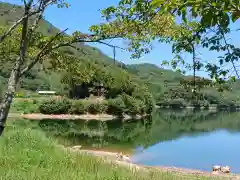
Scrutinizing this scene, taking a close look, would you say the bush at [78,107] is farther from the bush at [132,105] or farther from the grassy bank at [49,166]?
the grassy bank at [49,166]

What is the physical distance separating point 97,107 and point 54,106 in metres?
7.29

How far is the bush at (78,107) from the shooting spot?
216ft

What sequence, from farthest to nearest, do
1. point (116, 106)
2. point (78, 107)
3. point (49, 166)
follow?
point (116, 106) → point (78, 107) → point (49, 166)

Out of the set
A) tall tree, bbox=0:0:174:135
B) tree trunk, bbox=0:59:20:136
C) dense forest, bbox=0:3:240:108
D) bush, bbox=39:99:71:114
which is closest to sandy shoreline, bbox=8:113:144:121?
bush, bbox=39:99:71:114

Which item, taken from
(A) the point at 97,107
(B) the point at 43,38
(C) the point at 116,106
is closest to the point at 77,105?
(A) the point at 97,107

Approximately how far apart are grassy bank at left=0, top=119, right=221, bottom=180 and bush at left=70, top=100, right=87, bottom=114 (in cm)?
4897

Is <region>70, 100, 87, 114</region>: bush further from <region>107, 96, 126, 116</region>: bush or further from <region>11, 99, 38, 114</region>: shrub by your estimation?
<region>11, 99, 38, 114</region>: shrub

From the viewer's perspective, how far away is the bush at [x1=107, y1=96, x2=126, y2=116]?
220ft

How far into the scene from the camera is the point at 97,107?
66.8 metres

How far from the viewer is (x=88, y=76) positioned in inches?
333

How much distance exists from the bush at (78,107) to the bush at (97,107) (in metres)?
0.87

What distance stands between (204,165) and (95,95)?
150ft

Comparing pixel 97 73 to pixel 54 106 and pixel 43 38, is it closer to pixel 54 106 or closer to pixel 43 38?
pixel 43 38

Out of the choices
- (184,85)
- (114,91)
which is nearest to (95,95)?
(114,91)
